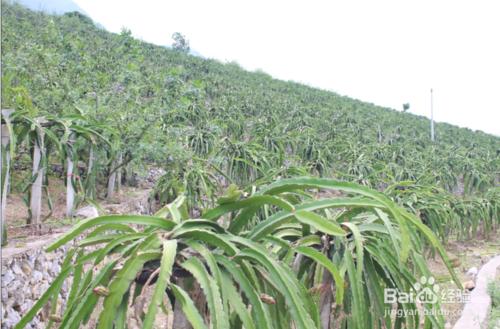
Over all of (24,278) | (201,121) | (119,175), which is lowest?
(24,278)

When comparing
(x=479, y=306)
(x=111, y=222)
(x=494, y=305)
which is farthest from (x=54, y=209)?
(x=494, y=305)

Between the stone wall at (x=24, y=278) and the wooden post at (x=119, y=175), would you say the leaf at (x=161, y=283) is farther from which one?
the wooden post at (x=119, y=175)

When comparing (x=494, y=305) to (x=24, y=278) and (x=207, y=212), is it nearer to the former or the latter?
(x=24, y=278)

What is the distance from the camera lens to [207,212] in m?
1.27

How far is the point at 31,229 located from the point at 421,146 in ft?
56.9

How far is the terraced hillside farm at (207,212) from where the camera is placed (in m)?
1.13

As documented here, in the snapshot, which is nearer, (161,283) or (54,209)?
(161,283)

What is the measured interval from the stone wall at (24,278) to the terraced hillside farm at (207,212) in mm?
169

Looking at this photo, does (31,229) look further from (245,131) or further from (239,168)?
(245,131)

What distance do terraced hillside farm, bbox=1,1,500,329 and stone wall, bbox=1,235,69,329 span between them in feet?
0.55

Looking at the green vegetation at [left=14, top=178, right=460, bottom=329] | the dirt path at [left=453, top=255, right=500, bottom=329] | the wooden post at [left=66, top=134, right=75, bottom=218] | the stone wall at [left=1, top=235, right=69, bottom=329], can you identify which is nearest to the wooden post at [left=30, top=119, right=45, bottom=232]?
the stone wall at [left=1, top=235, right=69, bottom=329]

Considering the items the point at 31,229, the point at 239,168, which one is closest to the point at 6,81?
the point at 31,229

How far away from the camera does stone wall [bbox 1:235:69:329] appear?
3021 millimetres

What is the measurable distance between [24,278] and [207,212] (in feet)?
8.54
